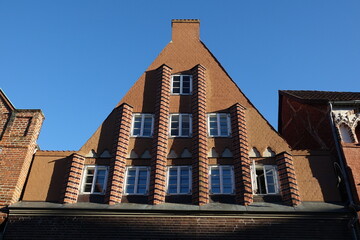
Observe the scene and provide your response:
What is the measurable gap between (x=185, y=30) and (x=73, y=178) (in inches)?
424

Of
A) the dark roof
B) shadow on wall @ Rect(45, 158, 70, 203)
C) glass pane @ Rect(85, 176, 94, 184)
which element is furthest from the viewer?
the dark roof

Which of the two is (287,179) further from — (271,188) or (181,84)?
(181,84)

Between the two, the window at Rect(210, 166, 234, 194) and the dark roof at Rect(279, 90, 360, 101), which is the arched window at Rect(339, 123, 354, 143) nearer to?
the dark roof at Rect(279, 90, 360, 101)

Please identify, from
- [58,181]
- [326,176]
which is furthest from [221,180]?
[58,181]

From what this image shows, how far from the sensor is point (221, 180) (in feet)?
51.3

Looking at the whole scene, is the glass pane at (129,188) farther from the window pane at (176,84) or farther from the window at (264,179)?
the window pane at (176,84)

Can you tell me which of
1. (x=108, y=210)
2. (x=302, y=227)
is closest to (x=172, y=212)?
(x=108, y=210)

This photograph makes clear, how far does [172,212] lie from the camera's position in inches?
563

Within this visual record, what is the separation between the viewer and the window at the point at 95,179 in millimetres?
15566

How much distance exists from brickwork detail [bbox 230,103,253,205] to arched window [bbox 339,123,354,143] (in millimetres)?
3965

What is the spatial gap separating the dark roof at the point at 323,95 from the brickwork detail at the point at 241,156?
3.49m

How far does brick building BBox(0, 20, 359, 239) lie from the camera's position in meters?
14.1

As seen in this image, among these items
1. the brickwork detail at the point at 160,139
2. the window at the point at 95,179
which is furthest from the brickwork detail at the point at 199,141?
the window at the point at 95,179

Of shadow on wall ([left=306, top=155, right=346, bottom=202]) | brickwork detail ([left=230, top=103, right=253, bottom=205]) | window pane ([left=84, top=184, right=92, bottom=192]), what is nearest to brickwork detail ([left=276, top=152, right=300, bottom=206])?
shadow on wall ([left=306, top=155, right=346, bottom=202])
